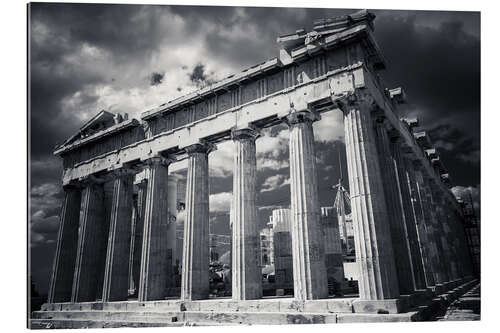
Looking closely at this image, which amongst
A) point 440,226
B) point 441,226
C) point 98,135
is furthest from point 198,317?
point 441,226

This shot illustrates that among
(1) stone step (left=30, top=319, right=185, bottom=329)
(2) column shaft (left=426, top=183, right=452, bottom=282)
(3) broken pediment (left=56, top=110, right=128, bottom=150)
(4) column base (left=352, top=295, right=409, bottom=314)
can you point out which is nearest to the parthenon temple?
(4) column base (left=352, top=295, right=409, bottom=314)

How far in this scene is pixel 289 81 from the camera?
20.9 metres

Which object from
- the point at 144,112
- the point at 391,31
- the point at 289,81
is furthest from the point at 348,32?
the point at 144,112

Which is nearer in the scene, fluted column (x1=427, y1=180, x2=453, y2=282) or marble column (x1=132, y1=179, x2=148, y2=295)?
fluted column (x1=427, y1=180, x2=453, y2=282)

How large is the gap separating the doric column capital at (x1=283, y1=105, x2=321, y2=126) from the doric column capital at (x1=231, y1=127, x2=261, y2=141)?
270cm

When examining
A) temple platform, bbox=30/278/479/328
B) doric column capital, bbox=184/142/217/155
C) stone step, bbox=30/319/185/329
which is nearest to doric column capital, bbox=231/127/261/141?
doric column capital, bbox=184/142/217/155

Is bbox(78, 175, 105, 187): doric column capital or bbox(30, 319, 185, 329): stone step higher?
bbox(78, 175, 105, 187): doric column capital

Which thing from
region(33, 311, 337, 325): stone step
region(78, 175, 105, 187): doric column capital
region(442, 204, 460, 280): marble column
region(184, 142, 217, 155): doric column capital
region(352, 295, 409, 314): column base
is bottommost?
region(33, 311, 337, 325): stone step

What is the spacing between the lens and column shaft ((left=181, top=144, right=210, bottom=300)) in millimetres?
21375

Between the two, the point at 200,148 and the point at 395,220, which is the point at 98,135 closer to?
the point at 200,148

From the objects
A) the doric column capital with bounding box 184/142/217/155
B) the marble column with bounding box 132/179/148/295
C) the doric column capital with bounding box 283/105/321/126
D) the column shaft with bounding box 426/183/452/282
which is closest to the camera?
the doric column capital with bounding box 283/105/321/126

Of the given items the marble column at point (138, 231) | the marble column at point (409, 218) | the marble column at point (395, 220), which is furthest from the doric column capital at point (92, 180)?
the marble column at point (409, 218)

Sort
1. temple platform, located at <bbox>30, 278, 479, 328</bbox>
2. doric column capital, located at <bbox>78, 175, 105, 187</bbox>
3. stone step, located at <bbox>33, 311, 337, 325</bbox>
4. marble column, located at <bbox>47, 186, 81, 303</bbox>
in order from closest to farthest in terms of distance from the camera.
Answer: temple platform, located at <bbox>30, 278, 479, 328</bbox> < stone step, located at <bbox>33, 311, 337, 325</bbox> < marble column, located at <bbox>47, 186, 81, 303</bbox> < doric column capital, located at <bbox>78, 175, 105, 187</bbox>

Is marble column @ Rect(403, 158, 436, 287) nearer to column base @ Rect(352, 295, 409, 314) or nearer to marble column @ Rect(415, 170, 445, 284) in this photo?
marble column @ Rect(415, 170, 445, 284)
